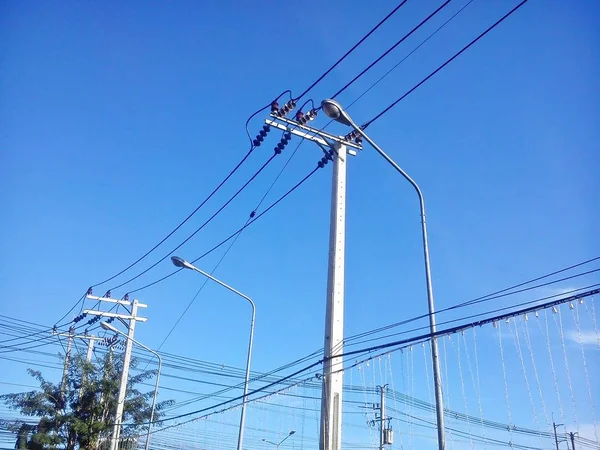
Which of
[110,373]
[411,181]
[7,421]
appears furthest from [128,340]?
[411,181]

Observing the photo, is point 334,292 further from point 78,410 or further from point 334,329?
point 78,410

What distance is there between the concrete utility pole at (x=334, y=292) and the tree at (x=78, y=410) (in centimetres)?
2013

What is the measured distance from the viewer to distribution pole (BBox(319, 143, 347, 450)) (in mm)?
11570

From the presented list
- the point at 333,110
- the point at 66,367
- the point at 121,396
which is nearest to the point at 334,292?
the point at 333,110

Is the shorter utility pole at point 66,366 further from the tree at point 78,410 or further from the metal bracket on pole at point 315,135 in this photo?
the metal bracket on pole at point 315,135

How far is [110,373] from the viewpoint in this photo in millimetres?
32781

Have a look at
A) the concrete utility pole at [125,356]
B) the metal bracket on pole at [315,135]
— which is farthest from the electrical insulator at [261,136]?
the concrete utility pole at [125,356]

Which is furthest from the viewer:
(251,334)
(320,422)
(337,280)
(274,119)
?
(251,334)

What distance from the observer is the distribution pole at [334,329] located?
456 inches

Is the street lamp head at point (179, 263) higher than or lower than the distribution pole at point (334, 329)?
higher

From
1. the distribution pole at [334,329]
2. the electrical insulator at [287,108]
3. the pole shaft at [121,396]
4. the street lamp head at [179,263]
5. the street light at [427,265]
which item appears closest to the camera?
the street light at [427,265]

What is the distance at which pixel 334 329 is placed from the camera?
12266 mm

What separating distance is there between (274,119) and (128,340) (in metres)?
18.3

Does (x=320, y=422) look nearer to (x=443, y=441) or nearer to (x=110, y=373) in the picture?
(x=443, y=441)
